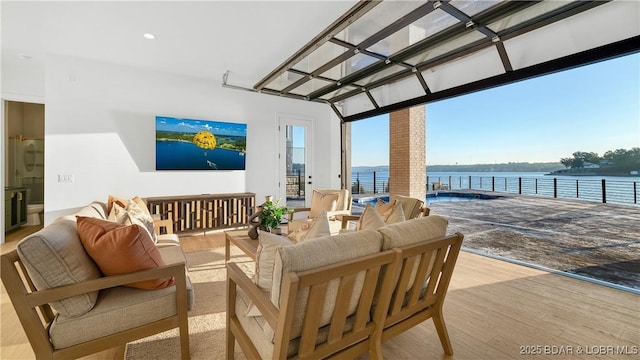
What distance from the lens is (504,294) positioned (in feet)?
8.09

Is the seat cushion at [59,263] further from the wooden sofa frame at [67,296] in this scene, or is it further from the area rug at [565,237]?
the area rug at [565,237]

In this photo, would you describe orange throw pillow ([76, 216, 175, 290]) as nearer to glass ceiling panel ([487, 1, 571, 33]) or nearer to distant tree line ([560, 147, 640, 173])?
glass ceiling panel ([487, 1, 571, 33])

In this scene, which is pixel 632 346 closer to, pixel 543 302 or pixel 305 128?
pixel 543 302

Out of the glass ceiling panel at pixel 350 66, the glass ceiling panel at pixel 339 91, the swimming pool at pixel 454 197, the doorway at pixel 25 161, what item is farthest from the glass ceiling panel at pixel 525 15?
the doorway at pixel 25 161

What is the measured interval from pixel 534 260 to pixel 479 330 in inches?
86.0

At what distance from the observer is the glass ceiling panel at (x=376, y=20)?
234 cm

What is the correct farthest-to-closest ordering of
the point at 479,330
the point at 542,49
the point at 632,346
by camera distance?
1. the point at 542,49
2. the point at 479,330
3. the point at 632,346

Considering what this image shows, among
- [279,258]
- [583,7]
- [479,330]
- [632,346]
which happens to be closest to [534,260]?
[632,346]

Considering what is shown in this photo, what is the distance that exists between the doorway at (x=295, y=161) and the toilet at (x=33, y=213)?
16.4 ft

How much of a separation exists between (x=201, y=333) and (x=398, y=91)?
4350mm

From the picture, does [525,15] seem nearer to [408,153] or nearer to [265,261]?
[265,261]

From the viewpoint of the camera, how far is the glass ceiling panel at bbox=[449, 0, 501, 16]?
222 centimetres

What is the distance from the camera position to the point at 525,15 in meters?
2.36

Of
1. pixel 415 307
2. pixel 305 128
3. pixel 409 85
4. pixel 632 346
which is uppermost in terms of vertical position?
pixel 409 85
